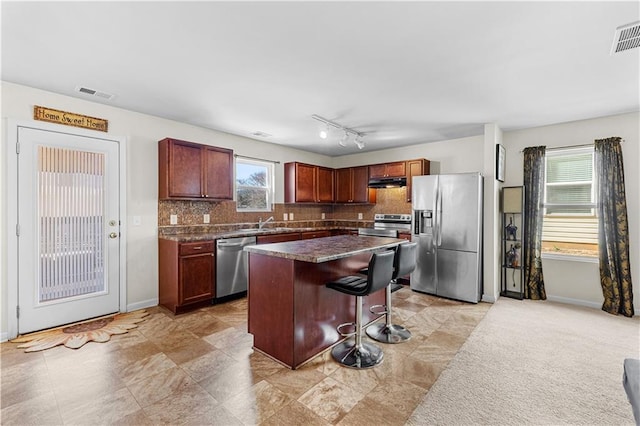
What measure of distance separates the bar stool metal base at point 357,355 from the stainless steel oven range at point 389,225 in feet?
9.15

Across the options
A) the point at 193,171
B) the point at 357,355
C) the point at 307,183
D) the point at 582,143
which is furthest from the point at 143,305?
the point at 582,143

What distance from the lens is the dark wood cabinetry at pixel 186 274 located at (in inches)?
142

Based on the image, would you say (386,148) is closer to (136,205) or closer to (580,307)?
(580,307)

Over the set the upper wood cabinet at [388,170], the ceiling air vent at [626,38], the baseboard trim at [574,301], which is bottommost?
the baseboard trim at [574,301]

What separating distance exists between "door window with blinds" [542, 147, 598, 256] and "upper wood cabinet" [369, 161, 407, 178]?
83.0 inches

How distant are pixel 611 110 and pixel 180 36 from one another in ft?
15.8

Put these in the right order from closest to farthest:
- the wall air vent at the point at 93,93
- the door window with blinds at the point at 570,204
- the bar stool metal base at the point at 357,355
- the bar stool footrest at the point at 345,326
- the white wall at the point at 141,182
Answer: the bar stool metal base at the point at 357,355 → the bar stool footrest at the point at 345,326 → the wall air vent at the point at 93,93 → the white wall at the point at 141,182 → the door window with blinds at the point at 570,204

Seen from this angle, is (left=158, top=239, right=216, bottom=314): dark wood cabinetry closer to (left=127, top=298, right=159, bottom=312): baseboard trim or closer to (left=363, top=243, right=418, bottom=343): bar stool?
(left=127, top=298, right=159, bottom=312): baseboard trim

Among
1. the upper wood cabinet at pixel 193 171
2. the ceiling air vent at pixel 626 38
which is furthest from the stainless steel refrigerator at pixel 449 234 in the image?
the upper wood cabinet at pixel 193 171

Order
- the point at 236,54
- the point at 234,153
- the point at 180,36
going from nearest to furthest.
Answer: the point at 180,36
the point at 236,54
the point at 234,153

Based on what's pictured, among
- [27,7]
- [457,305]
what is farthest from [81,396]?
[457,305]

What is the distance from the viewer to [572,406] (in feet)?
6.47

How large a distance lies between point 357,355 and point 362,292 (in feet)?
2.03

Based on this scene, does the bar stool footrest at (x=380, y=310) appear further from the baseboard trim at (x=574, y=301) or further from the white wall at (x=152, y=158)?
the baseboard trim at (x=574, y=301)
